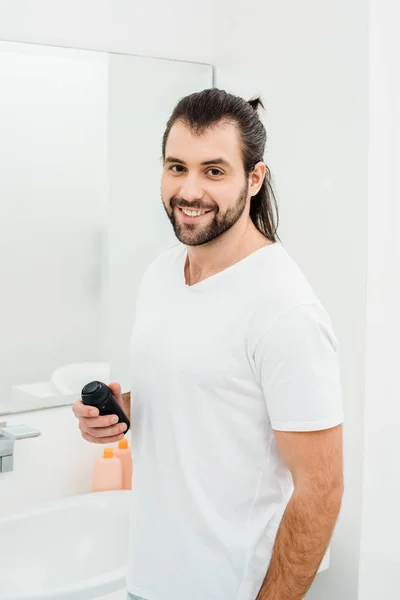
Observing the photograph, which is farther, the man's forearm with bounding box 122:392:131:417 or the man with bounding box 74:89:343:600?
the man's forearm with bounding box 122:392:131:417

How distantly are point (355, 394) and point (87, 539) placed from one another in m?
0.65

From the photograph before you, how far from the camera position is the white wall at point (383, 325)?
1480mm

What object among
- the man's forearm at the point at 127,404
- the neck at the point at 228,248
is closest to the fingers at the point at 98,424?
the man's forearm at the point at 127,404

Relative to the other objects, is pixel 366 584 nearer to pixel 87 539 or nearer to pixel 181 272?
pixel 87 539

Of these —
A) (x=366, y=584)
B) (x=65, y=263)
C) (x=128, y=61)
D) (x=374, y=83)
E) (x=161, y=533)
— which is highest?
(x=128, y=61)

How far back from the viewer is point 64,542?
157 cm

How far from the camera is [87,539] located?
1.59 metres

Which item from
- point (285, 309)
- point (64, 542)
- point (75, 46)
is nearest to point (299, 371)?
point (285, 309)

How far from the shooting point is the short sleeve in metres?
0.93

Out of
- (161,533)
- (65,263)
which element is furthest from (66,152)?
(161,533)

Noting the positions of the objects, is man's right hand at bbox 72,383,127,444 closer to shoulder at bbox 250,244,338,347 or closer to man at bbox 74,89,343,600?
man at bbox 74,89,343,600

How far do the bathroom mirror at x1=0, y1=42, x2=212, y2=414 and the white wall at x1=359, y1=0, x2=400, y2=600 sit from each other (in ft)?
1.74

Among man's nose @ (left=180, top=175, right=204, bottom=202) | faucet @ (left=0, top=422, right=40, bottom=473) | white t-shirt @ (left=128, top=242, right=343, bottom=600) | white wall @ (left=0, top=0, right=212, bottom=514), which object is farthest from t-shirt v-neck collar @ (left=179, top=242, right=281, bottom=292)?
white wall @ (left=0, top=0, right=212, bottom=514)

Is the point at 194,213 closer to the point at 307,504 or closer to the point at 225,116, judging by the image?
the point at 225,116
